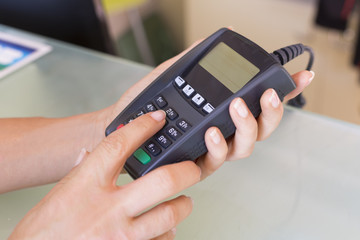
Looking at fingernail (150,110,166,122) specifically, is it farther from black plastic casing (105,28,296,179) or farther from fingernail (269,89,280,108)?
fingernail (269,89,280,108)

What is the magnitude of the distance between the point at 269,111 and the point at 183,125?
0.30 ft

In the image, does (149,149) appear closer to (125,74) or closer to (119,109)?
(119,109)

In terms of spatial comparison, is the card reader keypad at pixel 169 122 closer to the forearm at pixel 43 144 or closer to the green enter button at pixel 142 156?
the green enter button at pixel 142 156

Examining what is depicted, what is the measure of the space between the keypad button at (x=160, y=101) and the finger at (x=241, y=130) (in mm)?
91

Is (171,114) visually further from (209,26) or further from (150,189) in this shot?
(209,26)

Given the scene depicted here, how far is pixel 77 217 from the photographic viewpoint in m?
0.33

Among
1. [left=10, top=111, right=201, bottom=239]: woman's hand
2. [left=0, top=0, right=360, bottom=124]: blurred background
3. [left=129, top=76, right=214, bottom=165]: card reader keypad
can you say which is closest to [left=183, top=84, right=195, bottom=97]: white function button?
[left=129, top=76, right=214, bottom=165]: card reader keypad

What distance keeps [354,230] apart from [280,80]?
7.9 inches

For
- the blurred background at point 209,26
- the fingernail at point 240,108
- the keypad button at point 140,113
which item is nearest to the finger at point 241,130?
the fingernail at point 240,108

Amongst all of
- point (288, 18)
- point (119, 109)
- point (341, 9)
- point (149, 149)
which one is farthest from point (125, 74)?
point (288, 18)

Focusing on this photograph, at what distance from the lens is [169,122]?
416 mm

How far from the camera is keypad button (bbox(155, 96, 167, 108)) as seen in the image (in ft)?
1.43

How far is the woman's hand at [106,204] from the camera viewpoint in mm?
325

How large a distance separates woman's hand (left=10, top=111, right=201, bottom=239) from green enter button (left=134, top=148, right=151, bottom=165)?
0.13ft
